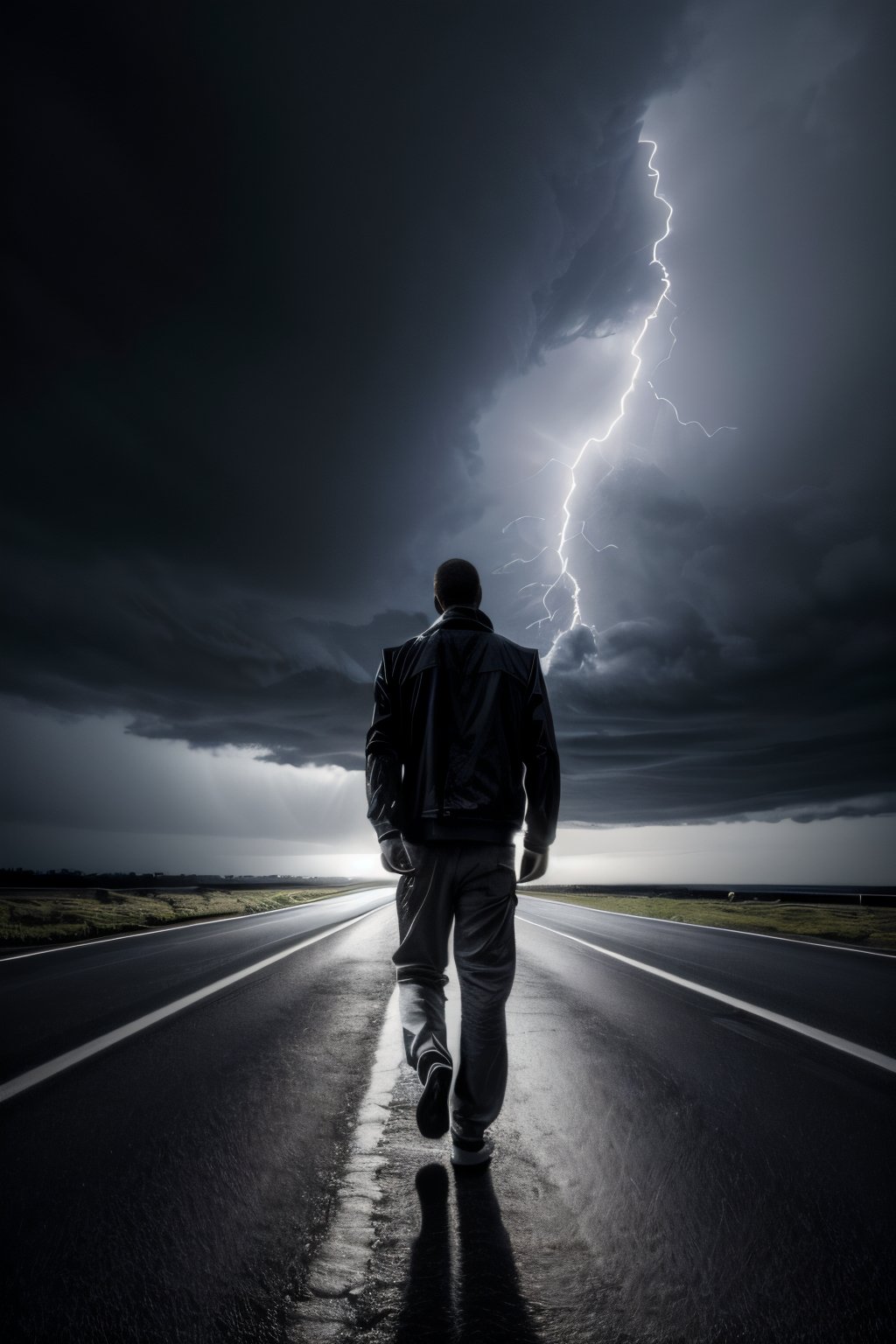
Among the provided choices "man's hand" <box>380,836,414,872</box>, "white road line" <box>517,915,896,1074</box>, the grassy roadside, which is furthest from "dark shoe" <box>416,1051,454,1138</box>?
the grassy roadside

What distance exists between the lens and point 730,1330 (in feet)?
5.08

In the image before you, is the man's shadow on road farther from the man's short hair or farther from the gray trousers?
the man's short hair

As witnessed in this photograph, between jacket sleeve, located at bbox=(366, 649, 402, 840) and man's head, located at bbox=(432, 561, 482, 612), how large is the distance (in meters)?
0.43

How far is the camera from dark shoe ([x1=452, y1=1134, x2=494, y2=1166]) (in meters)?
2.43

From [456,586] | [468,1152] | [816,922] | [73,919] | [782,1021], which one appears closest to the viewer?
[468,1152]

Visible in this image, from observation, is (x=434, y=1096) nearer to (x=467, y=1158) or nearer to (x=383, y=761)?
(x=467, y=1158)

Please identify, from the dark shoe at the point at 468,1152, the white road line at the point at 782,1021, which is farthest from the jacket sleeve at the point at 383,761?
the white road line at the point at 782,1021

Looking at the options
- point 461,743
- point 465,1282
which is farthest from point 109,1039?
point 465,1282

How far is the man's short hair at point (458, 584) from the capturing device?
3379 millimetres

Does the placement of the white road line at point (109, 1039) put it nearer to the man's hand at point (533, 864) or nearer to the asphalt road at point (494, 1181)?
the asphalt road at point (494, 1181)

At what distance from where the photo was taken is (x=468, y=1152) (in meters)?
2.44

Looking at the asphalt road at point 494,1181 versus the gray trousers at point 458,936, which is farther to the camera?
the gray trousers at point 458,936

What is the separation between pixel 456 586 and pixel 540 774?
1.04 meters

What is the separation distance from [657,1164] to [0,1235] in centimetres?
213
